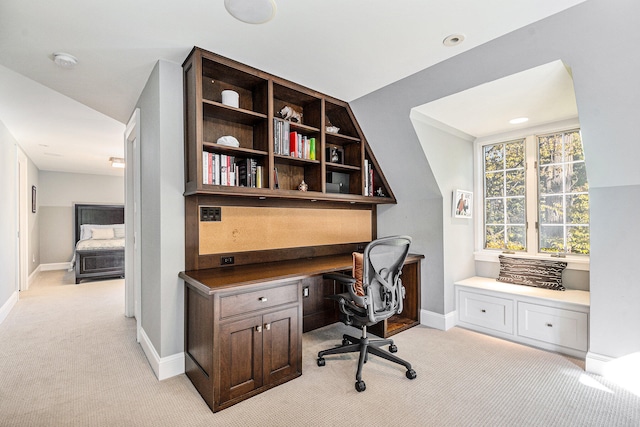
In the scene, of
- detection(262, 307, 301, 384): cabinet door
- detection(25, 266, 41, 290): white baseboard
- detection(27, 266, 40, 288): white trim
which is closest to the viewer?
detection(262, 307, 301, 384): cabinet door

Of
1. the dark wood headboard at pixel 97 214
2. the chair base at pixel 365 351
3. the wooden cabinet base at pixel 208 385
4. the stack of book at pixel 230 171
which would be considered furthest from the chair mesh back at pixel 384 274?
the dark wood headboard at pixel 97 214

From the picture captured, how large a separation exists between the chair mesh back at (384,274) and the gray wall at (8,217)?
4.35 m

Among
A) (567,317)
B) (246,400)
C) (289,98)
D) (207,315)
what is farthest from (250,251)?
(567,317)

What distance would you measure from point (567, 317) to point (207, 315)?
2.98 meters

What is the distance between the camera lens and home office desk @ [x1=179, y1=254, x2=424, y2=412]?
193 cm

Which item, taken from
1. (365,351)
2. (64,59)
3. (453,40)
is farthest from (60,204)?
(453,40)

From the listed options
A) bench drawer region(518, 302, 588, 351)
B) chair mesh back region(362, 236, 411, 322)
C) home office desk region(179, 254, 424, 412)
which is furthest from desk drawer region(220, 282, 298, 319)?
bench drawer region(518, 302, 588, 351)

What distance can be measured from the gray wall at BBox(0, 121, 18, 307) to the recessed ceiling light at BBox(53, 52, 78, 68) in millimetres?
2414

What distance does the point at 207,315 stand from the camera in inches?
78.7

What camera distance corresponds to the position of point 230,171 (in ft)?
8.20

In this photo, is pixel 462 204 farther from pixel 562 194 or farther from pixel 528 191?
pixel 562 194

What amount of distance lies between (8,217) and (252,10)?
14.7 feet

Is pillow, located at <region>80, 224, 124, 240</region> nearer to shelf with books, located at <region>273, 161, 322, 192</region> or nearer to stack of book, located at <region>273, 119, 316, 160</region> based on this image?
shelf with books, located at <region>273, 161, 322, 192</region>

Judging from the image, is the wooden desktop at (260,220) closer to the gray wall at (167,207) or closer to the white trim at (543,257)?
the gray wall at (167,207)
